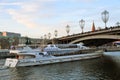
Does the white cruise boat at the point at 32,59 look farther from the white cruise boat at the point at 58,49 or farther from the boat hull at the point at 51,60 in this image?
the white cruise boat at the point at 58,49

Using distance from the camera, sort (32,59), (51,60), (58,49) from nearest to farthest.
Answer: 1. (32,59)
2. (51,60)
3. (58,49)

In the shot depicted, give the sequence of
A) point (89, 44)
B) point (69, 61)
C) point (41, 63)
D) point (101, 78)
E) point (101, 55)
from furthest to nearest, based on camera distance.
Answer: point (89, 44) → point (101, 55) → point (69, 61) → point (41, 63) → point (101, 78)

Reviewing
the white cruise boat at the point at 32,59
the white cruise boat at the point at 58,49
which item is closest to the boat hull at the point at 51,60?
the white cruise boat at the point at 32,59

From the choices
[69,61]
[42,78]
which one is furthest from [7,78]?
[69,61]

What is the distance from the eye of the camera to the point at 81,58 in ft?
255

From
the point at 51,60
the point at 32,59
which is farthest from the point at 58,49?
the point at 32,59

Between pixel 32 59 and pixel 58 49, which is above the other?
pixel 58 49

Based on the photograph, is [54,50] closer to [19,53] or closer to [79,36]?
[19,53]

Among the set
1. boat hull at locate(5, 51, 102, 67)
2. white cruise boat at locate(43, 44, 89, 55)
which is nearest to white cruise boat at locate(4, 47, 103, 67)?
boat hull at locate(5, 51, 102, 67)

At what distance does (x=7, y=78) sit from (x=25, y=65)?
17454 mm

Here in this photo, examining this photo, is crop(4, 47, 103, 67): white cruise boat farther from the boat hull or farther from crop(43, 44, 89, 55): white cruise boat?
crop(43, 44, 89, 55): white cruise boat

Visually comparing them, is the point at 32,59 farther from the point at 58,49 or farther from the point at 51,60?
the point at 58,49

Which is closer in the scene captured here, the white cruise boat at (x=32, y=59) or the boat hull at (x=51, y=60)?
the white cruise boat at (x=32, y=59)

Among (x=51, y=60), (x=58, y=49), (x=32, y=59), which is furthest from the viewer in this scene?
(x=58, y=49)
